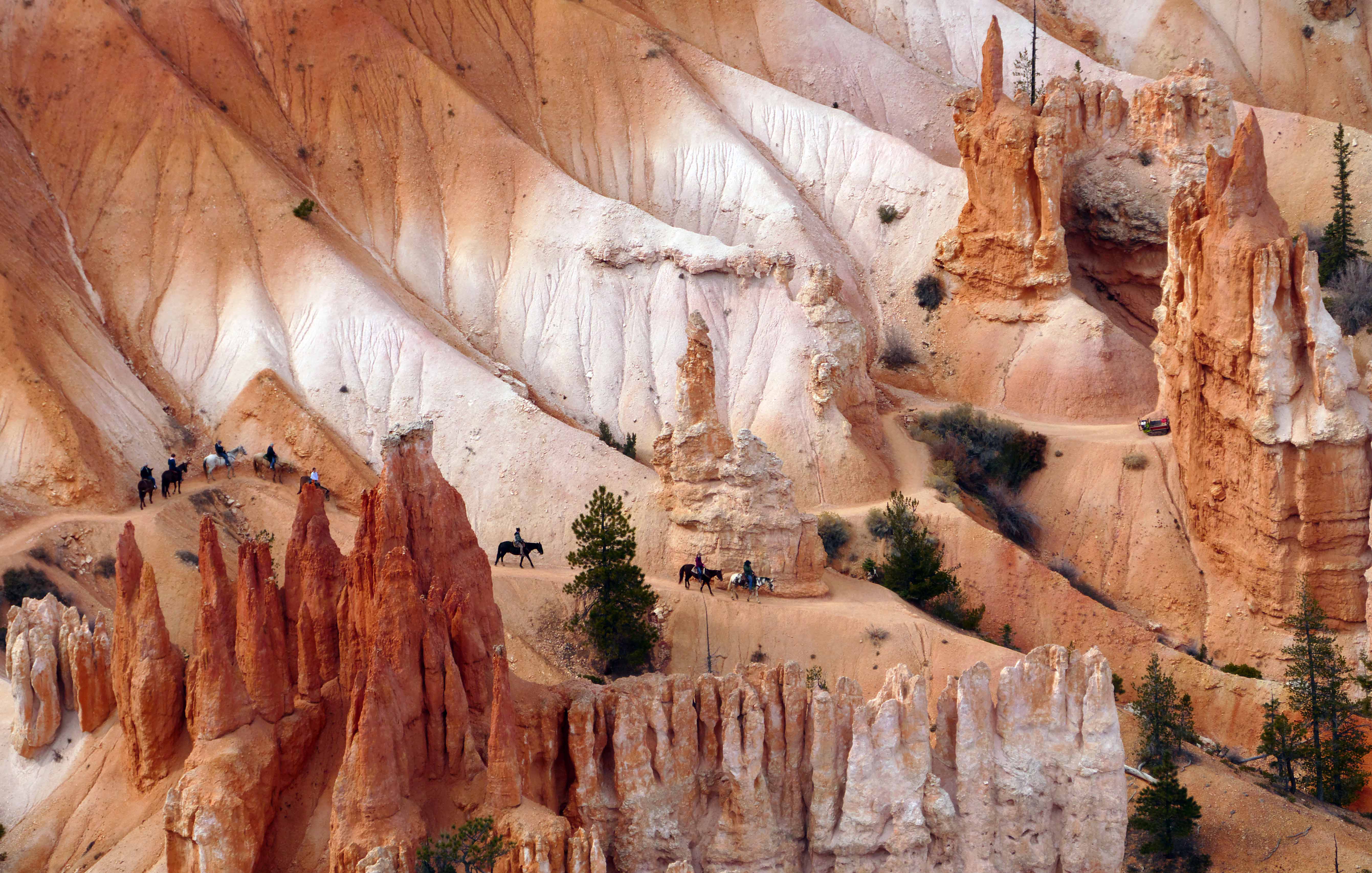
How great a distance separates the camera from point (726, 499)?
173 ft

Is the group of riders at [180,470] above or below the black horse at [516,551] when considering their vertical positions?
above

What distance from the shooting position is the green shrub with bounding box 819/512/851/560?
186 feet

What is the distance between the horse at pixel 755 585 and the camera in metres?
51.5

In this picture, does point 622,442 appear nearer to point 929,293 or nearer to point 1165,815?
point 929,293

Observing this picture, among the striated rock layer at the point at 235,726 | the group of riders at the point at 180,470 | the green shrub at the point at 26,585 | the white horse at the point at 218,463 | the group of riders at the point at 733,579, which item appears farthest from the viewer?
the white horse at the point at 218,463

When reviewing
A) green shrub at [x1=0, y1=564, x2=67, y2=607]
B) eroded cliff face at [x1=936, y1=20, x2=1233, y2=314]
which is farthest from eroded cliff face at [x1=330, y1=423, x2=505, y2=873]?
eroded cliff face at [x1=936, y1=20, x2=1233, y2=314]

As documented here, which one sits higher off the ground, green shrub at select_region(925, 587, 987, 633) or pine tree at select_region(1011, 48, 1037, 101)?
pine tree at select_region(1011, 48, 1037, 101)

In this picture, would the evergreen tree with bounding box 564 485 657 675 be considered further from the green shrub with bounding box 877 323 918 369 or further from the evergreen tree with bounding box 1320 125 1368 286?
the evergreen tree with bounding box 1320 125 1368 286

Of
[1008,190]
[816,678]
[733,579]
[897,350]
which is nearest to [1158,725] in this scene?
[816,678]

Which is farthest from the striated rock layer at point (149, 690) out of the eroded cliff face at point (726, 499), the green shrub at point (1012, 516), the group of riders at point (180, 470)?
the green shrub at point (1012, 516)

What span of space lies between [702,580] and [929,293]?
26004mm

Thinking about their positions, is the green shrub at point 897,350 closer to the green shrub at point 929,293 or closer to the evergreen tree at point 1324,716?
the green shrub at point 929,293

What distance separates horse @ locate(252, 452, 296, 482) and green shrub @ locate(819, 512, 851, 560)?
683 inches

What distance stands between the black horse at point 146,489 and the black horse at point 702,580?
16772mm
